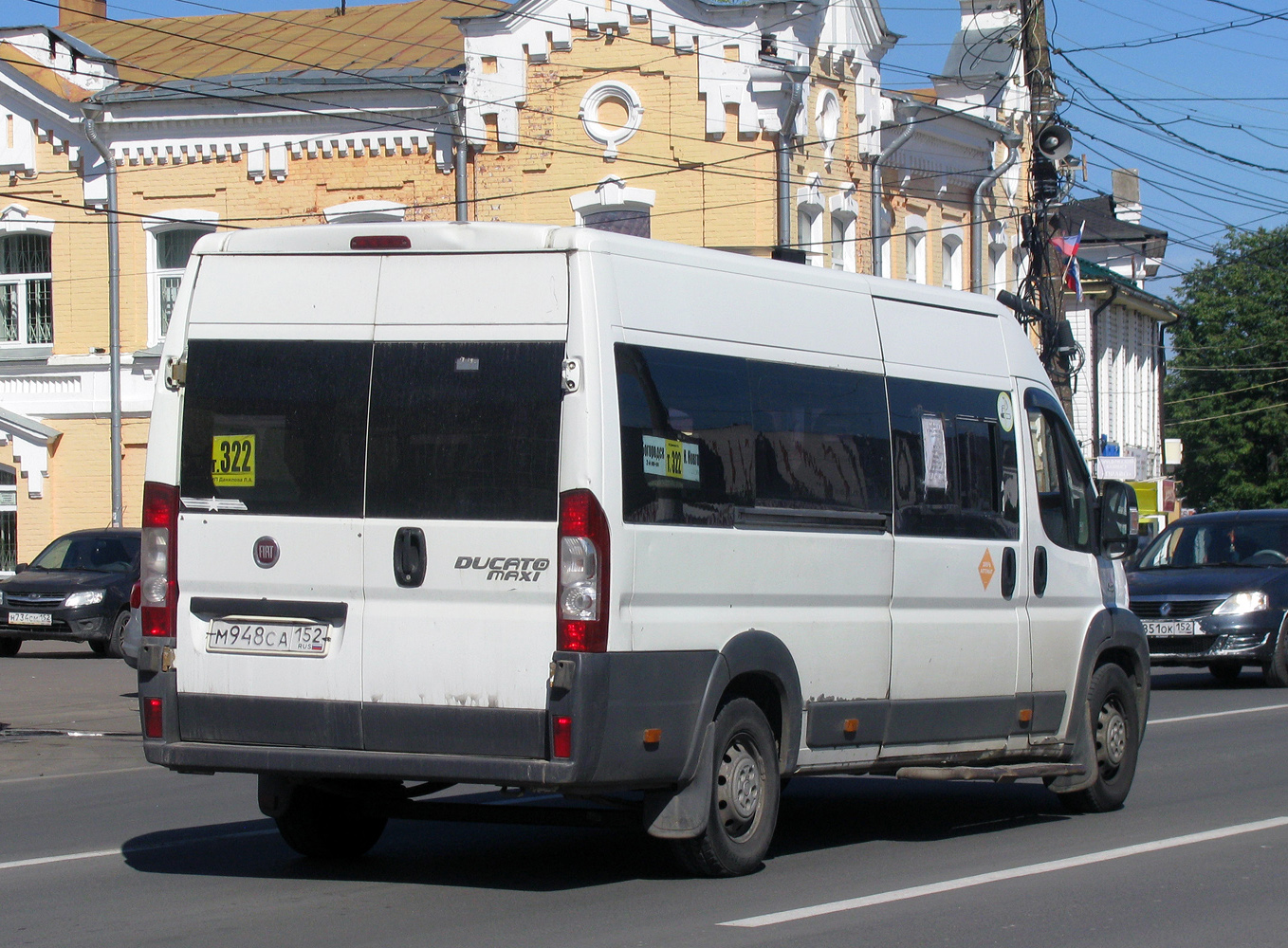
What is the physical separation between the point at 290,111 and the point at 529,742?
2400cm

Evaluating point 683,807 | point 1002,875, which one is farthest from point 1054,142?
point 683,807

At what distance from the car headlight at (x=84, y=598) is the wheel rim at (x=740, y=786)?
56.5ft

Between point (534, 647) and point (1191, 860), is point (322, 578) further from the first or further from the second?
point (1191, 860)

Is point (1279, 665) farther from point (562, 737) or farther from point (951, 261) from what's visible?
point (951, 261)

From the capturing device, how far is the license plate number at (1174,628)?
17.9m

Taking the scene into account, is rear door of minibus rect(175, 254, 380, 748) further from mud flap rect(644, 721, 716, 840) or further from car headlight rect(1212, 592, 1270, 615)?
car headlight rect(1212, 592, 1270, 615)

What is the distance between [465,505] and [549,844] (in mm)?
2425

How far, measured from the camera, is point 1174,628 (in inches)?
707

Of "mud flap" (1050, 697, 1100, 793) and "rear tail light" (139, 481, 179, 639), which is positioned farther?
"mud flap" (1050, 697, 1100, 793)

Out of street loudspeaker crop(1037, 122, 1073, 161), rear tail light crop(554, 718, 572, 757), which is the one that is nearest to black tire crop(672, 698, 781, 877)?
rear tail light crop(554, 718, 572, 757)

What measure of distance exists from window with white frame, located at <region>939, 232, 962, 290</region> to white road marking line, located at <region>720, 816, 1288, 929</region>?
25063 mm

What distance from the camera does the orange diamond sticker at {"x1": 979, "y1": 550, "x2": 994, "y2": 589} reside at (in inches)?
356

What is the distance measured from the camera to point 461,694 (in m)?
7.08

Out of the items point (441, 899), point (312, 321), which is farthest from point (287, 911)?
point (312, 321)
